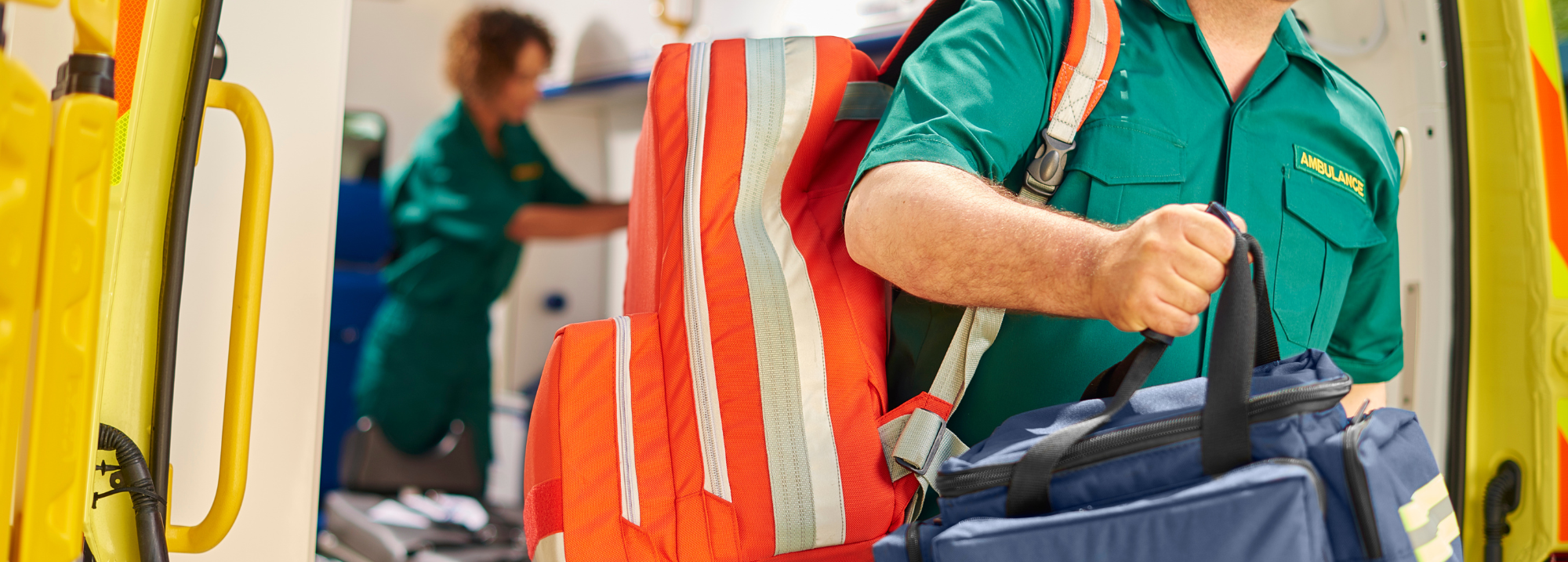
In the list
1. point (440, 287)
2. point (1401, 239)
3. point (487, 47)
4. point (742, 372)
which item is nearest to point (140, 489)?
point (742, 372)

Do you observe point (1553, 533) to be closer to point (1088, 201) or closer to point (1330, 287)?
point (1330, 287)

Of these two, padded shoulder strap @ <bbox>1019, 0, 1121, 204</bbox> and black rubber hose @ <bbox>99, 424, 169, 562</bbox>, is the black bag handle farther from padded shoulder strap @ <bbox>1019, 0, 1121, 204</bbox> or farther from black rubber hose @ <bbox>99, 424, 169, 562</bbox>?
black rubber hose @ <bbox>99, 424, 169, 562</bbox>

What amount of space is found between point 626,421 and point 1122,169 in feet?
1.99

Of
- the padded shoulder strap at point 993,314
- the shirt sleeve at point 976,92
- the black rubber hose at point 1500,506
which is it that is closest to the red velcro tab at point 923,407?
the padded shoulder strap at point 993,314

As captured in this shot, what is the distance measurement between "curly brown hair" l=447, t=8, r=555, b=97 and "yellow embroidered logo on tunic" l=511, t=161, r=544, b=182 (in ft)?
1.04

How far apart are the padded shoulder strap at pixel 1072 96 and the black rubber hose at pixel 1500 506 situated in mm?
1090

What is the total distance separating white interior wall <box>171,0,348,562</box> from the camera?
44.4 inches

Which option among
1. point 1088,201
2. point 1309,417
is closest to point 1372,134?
point 1088,201

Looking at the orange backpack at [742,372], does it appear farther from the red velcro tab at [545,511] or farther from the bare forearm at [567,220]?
the bare forearm at [567,220]

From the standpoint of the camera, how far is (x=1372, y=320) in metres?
1.38

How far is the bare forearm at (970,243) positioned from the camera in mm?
795

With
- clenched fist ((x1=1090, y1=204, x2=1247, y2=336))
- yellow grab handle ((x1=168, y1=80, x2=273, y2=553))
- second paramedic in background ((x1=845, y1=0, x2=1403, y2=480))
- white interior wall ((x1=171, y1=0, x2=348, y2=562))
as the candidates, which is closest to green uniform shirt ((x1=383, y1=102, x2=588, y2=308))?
white interior wall ((x1=171, y1=0, x2=348, y2=562))

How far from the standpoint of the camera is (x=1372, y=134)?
1.27m

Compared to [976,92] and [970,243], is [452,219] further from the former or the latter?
[970,243]
